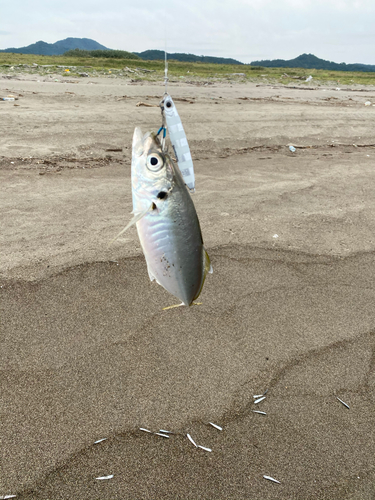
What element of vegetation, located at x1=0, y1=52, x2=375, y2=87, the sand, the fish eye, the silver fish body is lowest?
the sand

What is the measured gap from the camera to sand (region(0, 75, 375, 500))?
2.32 meters

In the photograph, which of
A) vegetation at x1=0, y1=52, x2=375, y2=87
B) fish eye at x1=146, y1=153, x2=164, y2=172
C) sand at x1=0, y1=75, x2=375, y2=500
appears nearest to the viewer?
fish eye at x1=146, y1=153, x2=164, y2=172

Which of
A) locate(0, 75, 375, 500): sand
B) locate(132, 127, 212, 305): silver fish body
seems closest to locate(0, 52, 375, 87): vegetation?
locate(0, 75, 375, 500): sand

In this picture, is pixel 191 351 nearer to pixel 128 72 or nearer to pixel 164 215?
pixel 164 215

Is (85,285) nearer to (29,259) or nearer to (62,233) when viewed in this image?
(29,259)

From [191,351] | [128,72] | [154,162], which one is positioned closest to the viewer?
[154,162]

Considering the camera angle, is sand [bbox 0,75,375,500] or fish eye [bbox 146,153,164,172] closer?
fish eye [bbox 146,153,164,172]

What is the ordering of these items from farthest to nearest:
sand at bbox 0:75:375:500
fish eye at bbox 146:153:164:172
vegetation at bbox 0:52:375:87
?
vegetation at bbox 0:52:375:87
sand at bbox 0:75:375:500
fish eye at bbox 146:153:164:172

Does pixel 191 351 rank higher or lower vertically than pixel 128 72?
lower

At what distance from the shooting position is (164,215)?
1090mm

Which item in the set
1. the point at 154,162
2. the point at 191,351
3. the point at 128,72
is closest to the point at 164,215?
the point at 154,162

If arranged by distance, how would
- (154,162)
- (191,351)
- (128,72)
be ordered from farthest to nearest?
(128,72) → (191,351) → (154,162)

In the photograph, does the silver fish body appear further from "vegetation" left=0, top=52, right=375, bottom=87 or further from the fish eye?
"vegetation" left=0, top=52, right=375, bottom=87

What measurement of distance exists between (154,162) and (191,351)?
7.76ft
